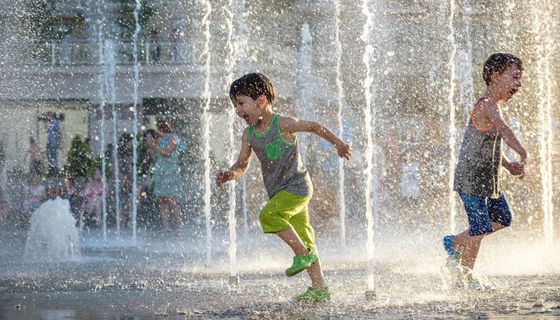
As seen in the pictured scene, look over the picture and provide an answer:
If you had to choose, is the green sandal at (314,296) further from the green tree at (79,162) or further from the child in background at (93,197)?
the green tree at (79,162)

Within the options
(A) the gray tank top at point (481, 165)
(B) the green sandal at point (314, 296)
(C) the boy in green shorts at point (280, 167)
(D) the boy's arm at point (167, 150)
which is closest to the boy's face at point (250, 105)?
(C) the boy in green shorts at point (280, 167)

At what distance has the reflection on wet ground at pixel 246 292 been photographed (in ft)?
13.4

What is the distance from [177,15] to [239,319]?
23689 mm

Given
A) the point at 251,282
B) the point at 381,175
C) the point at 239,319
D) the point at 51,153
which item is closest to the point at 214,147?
the point at 51,153

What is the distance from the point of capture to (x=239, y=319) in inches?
154

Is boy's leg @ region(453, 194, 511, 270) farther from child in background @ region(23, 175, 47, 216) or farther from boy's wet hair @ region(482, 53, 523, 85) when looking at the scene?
child in background @ region(23, 175, 47, 216)

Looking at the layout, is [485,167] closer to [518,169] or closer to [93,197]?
[518,169]

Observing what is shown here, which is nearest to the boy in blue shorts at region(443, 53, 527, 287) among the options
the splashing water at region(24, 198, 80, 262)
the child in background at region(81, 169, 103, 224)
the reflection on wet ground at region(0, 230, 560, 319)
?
the reflection on wet ground at region(0, 230, 560, 319)

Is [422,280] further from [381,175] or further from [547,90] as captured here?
[547,90]

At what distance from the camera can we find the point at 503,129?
16.0ft

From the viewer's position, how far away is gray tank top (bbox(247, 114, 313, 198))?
185 inches

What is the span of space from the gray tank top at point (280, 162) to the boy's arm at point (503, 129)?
101cm

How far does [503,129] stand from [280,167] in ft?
3.74

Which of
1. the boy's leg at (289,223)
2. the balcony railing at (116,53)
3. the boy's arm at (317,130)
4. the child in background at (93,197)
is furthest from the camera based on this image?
the balcony railing at (116,53)
